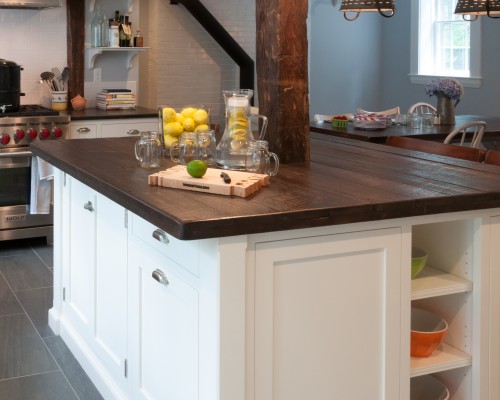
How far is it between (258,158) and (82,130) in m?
3.37

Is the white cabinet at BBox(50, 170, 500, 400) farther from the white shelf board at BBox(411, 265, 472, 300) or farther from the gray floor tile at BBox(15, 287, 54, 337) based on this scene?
the gray floor tile at BBox(15, 287, 54, 337)

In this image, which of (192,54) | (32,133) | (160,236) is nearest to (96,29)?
(32,133)

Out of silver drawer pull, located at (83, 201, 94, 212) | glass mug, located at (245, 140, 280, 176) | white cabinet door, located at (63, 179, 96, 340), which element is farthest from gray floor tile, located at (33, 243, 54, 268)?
glass mug, located at (245, 140, 280, 176)

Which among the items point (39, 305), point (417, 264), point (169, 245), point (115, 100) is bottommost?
point (39, 305)

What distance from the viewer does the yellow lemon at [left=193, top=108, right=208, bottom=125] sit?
12.2 ft

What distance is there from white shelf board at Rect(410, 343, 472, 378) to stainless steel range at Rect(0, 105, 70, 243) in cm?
379

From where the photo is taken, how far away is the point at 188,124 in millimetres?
3693

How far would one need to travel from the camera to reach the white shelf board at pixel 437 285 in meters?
2.90

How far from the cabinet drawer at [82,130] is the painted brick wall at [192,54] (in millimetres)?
2342

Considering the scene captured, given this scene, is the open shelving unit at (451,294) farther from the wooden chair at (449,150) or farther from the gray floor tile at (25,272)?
the gray floor tile at (25,272)

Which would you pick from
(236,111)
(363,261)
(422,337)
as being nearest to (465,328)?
(422,337)

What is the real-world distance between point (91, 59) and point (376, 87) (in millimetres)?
4666

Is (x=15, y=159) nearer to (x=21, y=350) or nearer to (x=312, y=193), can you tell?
(x=21, y=350)

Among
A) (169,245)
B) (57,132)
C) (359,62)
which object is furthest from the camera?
(359,62)
